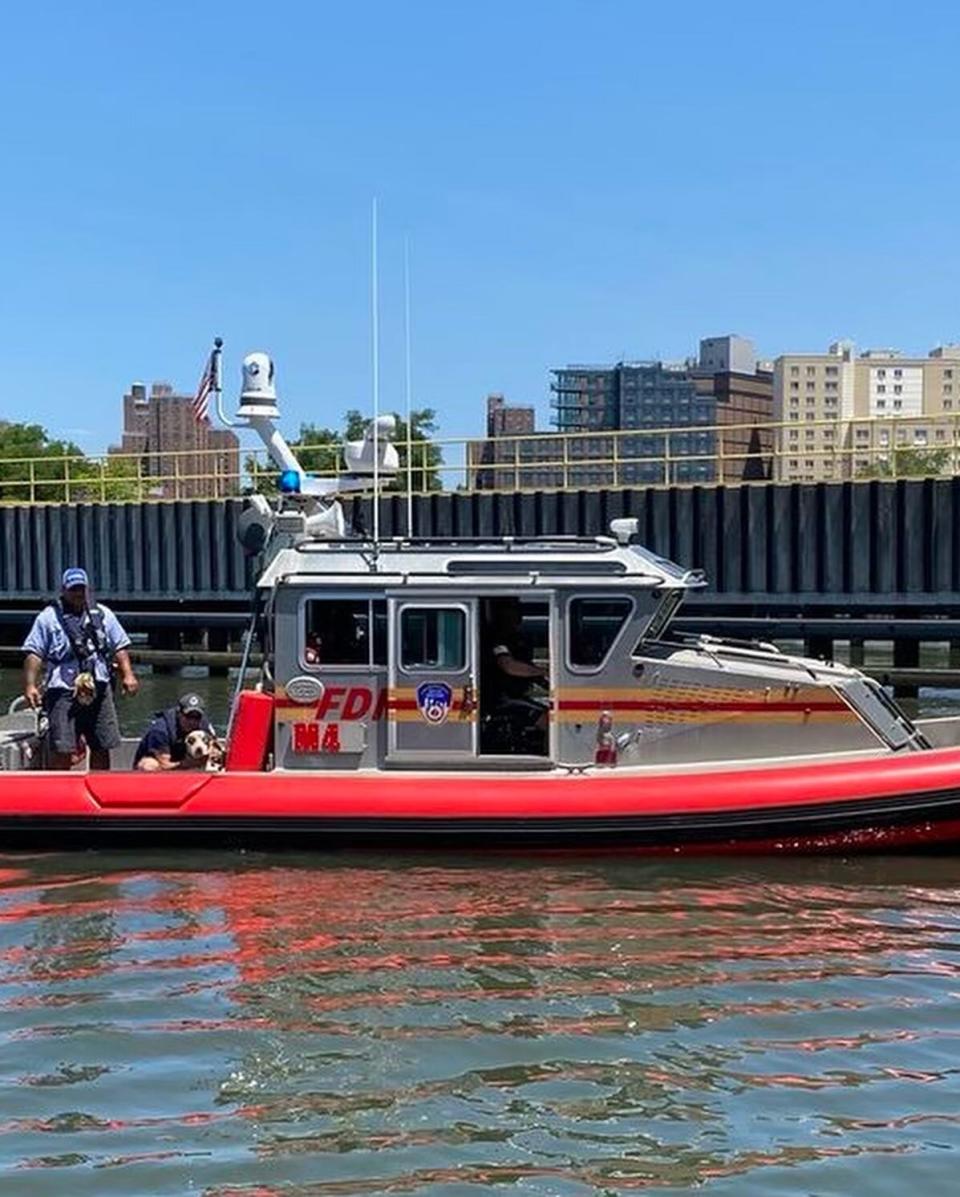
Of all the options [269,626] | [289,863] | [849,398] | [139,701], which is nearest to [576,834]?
[289,863]

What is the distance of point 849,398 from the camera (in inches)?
3743

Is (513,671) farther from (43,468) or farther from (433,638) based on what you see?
(43,468)

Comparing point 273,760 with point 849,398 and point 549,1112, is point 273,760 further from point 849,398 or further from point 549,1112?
point 849,398

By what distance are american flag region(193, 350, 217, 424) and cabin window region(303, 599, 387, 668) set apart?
7.26 feet

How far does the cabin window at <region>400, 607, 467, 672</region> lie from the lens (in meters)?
9.50

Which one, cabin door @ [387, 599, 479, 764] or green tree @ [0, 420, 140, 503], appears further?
green tree @ [0, 420, 140, 503]

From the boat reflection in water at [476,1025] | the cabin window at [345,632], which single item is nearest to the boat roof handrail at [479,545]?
the cabin window at [345,632]

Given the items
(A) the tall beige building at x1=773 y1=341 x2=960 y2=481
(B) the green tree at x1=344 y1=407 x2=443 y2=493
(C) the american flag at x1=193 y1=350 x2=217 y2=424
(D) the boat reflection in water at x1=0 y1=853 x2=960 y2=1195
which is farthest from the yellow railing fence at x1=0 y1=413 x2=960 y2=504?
(A) the tall beige building at x1=773 y1=341 x2=960 y2=481

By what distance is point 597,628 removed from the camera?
31.2ft

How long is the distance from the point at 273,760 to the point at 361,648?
3.05ft

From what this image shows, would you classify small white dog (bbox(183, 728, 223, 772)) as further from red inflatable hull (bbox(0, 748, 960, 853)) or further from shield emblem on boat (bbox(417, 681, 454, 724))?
shield emblem on boat (bbox(417, 681, 454, 724))

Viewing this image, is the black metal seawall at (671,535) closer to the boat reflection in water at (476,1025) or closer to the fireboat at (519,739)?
the fireboat at (519,739)

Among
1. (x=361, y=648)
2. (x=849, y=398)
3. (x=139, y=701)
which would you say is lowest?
(x=139, y=701)

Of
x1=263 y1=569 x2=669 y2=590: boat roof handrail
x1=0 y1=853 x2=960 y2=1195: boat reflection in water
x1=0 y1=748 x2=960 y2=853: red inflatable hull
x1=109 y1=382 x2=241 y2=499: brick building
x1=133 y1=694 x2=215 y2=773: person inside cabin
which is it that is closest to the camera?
x1=0 y1=853 x2=960 y2=1195: boat reflection in water
